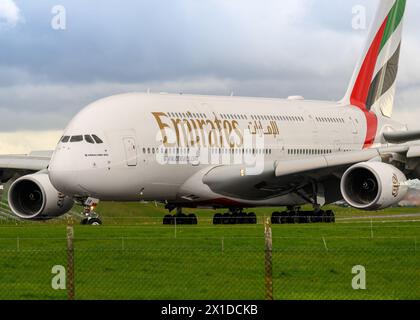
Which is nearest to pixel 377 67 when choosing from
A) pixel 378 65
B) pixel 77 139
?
pixel 378 65

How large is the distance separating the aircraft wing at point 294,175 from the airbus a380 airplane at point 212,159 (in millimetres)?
41

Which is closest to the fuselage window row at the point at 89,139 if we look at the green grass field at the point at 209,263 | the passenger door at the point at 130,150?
the passenger door at the point at 130,150

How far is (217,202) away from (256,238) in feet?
48.5

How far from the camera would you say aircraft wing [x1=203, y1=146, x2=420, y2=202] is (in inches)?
1858

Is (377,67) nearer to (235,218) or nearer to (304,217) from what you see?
(304,217)

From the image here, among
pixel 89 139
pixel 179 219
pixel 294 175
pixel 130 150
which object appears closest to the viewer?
pixel 89 139

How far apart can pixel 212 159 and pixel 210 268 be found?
2095 cm

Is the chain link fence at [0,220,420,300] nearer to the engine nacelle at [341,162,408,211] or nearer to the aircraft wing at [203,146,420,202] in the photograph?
the engine nacelle at [341,162,408,211]

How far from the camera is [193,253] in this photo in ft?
98.1

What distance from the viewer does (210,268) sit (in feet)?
89.4

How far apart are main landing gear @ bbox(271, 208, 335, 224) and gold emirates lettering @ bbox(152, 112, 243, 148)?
12.5 feet

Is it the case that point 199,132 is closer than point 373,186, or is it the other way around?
point 373,186
